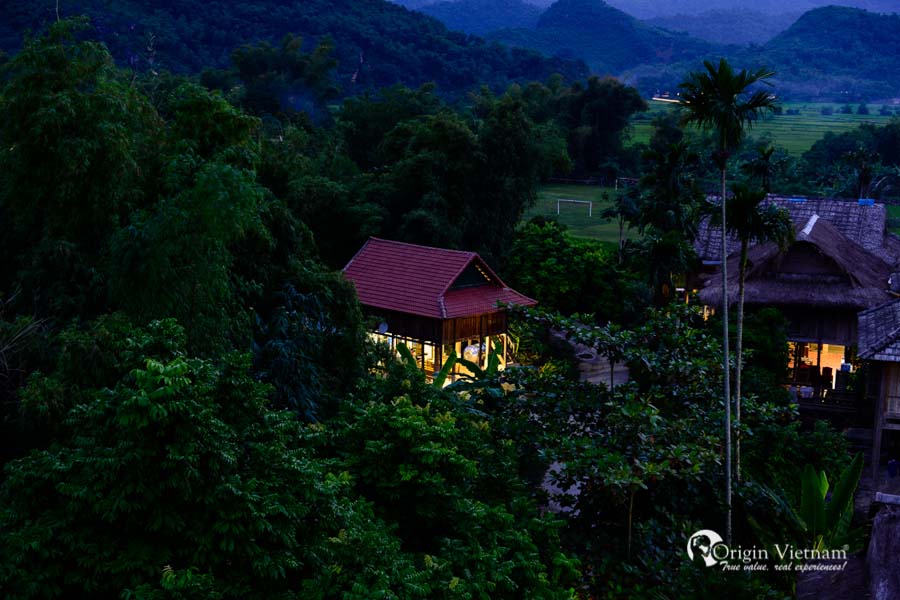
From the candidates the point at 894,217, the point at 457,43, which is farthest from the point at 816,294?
the point at 457,43

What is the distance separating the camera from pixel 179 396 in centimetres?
854

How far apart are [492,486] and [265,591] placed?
4.89 metres

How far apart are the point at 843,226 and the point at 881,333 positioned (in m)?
13.5

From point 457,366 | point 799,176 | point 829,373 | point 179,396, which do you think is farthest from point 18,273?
point 799,176

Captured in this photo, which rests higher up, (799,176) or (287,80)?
(287,80)

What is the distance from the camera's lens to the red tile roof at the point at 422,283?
29.8 metres

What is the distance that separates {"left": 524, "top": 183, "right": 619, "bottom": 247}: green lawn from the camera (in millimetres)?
57150

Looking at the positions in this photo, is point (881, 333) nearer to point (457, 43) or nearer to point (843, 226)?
point (843, 226)

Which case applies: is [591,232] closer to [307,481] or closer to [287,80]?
[287,80]

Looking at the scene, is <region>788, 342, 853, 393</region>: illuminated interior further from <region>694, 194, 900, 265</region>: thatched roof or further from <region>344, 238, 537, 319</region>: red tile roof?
<region>344, 238, 537, 319</region>: red tile roof

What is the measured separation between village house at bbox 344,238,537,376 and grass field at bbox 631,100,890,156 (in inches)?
2305

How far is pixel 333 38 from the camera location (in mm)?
89750

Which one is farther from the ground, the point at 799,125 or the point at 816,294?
the point at 799,125

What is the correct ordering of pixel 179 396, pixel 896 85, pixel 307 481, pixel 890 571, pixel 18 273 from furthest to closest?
pixel 896 85 < pixel 18 273 < pixel 890 571 < pixel 307 481 < pixel 179 396
